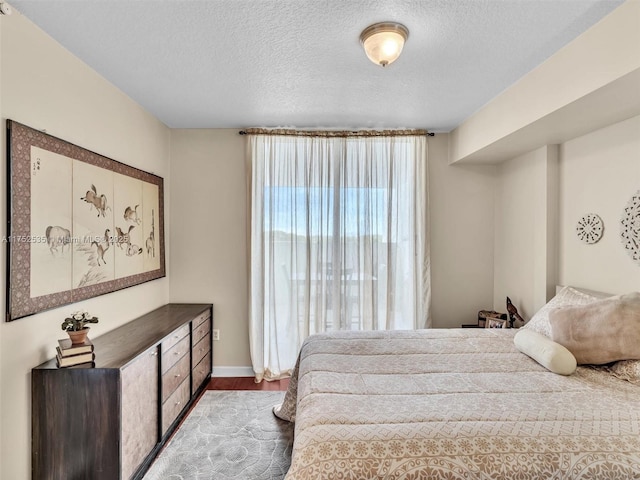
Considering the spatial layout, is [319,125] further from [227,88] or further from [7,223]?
[7,223]

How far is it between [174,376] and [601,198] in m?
3.53

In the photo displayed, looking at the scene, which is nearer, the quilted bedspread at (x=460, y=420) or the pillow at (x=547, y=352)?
the quilted bedspread at (x=460, y=420)

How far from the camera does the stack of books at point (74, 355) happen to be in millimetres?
1784

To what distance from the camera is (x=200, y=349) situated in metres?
3.18

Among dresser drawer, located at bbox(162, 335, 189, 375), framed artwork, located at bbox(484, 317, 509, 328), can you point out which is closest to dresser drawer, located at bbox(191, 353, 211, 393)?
dresser drawer, located at bbox(162, 335, 189, 375)

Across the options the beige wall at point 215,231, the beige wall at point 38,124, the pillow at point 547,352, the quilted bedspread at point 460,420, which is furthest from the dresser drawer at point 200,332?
the pillow at point 547,352

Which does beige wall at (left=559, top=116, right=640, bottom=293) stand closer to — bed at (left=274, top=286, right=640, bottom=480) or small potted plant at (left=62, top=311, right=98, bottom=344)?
bed at (left=274, top=286, right=640, bottom=480)

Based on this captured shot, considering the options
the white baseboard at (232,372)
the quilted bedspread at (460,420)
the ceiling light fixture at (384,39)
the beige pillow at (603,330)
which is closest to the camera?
the quilted bedspread at (460,420)

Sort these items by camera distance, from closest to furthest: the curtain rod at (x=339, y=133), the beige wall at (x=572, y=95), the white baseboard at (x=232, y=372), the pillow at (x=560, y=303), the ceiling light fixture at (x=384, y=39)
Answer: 1. the beige wall at (x=572, y=95)
2. the ceiling light fixture at (x=384, y=39)
3. the pillow at (x=560, y=303)
4. the curtain rod at (x=339, y=133)
5. the white baseboard at (x=232, y=372)

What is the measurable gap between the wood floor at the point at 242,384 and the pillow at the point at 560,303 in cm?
231

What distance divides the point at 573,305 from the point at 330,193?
2.26m

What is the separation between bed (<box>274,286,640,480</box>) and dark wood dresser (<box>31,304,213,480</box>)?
1.05 m

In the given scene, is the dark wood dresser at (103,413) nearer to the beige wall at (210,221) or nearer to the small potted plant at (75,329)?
the small potted plant at (75,329)

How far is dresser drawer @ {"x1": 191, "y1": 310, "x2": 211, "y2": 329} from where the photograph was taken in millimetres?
3037
